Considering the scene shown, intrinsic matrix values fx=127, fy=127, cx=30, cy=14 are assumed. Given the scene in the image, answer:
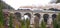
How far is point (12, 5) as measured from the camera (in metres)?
1.23

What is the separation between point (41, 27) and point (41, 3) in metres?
0.85

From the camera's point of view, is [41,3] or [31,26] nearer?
[31,26]

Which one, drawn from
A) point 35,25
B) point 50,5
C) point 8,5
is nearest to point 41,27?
point 35,25

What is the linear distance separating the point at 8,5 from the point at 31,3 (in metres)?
0.23

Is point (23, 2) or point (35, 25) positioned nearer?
point (35, 25)

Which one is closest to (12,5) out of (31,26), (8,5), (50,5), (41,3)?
(8,5)

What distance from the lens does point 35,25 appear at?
0.53 meters

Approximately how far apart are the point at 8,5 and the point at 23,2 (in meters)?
0.17

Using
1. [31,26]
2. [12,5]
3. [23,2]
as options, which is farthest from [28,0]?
[31,26]

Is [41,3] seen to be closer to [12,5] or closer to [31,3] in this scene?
[31,3]

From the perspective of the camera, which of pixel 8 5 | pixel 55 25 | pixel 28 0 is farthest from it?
pixel 28 0

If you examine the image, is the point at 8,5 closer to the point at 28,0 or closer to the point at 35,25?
the point at 28,0

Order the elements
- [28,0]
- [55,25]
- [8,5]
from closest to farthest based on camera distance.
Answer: [55,25]
[8,5]
[28,0]

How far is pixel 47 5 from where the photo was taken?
4.55 feet
